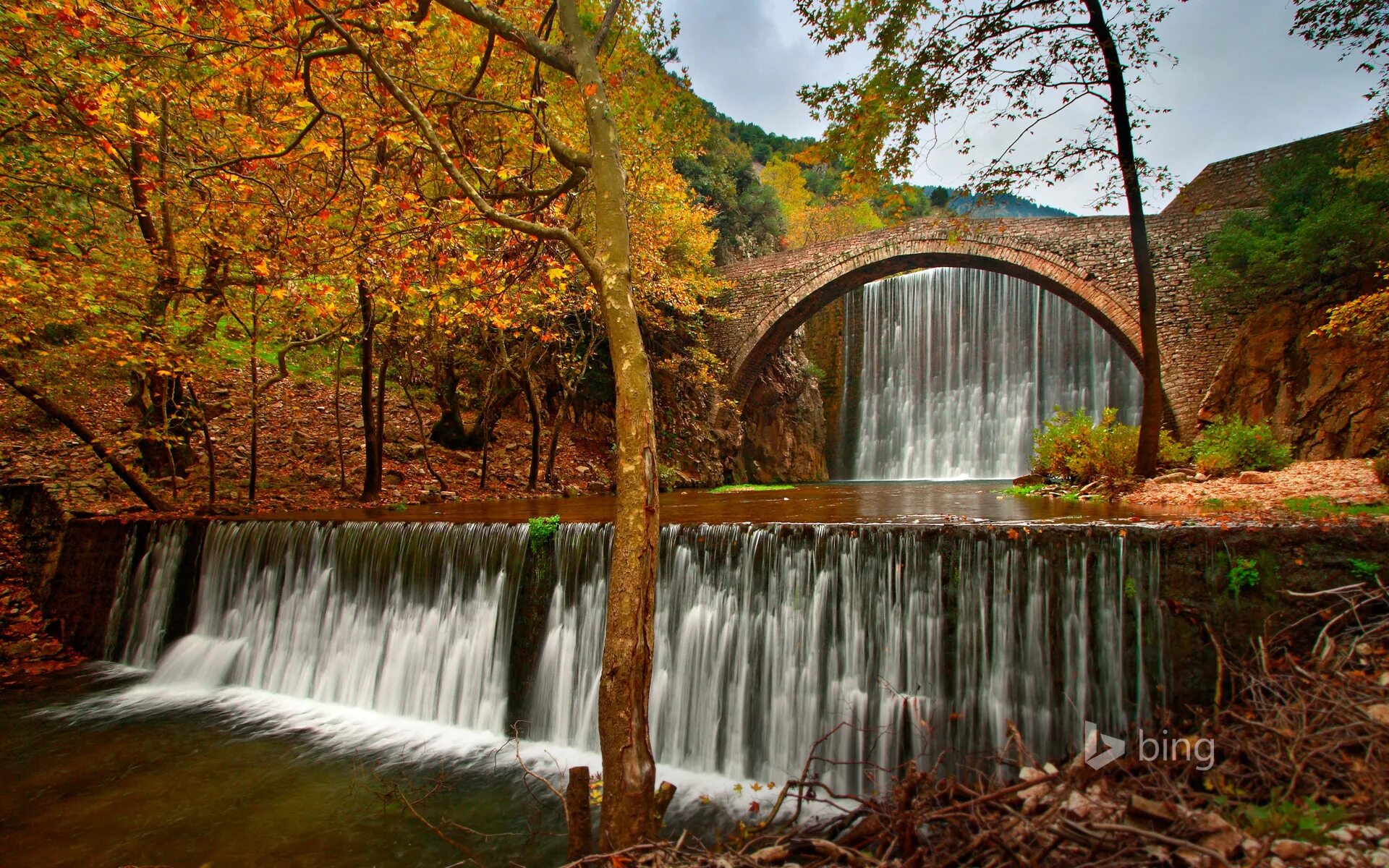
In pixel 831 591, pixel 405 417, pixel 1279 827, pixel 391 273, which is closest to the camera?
pixel 1279 827

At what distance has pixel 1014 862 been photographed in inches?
69.6

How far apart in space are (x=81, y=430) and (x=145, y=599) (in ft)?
6.61

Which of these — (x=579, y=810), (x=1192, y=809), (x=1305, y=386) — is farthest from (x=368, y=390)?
(x=1305, y=386)

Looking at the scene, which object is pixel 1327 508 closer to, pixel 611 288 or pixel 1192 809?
pixel 1192 809

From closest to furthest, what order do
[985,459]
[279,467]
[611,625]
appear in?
1. [611,625]
2. [279,467]
3. [985,459]

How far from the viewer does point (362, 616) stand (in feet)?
19.5

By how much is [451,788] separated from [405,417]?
1074cm

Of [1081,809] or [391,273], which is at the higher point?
[391,273]

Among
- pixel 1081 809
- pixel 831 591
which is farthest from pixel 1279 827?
pixel 831 591

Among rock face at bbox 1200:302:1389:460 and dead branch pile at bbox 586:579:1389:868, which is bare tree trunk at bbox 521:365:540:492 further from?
rock face at bbox 1200:302:1389:460

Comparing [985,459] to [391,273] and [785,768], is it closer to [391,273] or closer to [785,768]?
[785,768]

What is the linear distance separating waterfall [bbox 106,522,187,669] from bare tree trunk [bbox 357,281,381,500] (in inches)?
93.9

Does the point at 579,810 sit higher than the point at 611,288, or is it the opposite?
the point at 611,288

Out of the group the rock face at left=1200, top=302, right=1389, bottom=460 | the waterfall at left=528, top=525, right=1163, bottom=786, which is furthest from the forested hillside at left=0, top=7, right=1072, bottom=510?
the rock face at left=1200, top=302, right=1389, bottom=460
